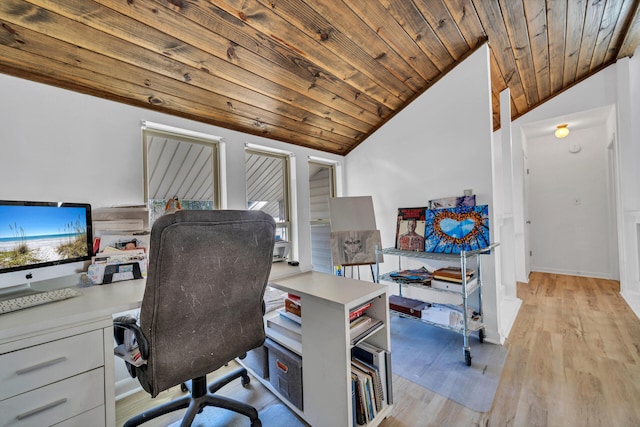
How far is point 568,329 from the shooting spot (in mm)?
2330

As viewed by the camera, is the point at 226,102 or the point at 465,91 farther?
the point at 465,91

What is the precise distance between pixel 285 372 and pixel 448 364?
4.08 feet

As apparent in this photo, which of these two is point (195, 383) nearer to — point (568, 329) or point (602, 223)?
point (568, 329)

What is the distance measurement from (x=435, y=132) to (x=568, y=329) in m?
2.20

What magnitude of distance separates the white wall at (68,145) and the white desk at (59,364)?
818 mm

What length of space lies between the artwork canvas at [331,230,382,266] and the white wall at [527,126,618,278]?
3.67m

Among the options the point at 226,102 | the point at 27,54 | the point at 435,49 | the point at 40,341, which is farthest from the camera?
the point at 435,49

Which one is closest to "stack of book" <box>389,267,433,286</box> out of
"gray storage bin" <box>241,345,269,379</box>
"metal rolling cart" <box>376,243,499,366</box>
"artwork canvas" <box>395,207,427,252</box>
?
"metal rolling cart" <box>376,243,499,366</box>

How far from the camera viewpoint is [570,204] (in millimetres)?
4156

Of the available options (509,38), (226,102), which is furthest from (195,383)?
(509,38)

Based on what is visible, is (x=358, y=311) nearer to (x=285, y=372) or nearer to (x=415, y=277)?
(x=285, y=372)

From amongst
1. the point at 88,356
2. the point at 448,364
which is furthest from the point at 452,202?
the point at 88,356

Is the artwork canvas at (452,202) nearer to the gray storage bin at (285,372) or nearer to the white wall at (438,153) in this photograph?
the white wall at (438,153)

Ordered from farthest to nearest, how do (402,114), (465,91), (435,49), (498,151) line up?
(498,151)
(402,114)
(465,91)
(435,49)
